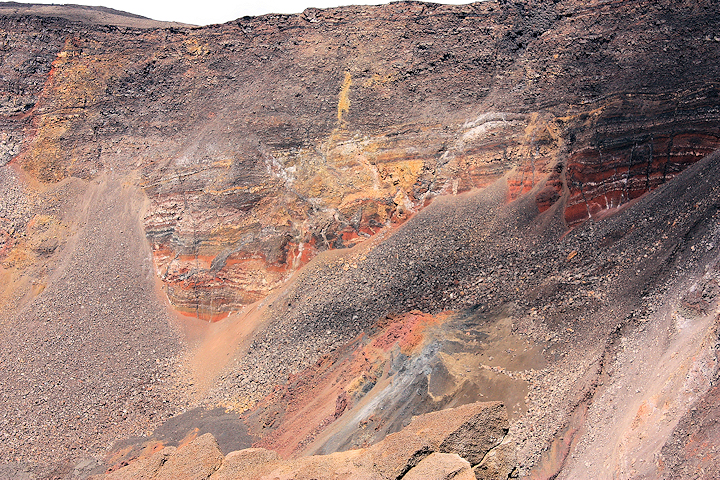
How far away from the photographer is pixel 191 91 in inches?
1029

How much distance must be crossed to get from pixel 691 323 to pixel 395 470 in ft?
27.1

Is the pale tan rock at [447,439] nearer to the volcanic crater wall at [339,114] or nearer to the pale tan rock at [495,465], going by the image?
the pale tan rock at [495,465]

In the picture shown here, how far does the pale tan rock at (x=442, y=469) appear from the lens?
323 inches

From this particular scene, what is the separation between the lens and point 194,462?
10.6 meters

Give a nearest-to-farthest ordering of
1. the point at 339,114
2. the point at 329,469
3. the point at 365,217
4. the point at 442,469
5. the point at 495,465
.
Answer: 1. the point at 442,469
2. the point at 495,465
3. the point at 329,469
4. the point at 365,217
5. the point at 339,114

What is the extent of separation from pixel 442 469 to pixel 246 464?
415 cm

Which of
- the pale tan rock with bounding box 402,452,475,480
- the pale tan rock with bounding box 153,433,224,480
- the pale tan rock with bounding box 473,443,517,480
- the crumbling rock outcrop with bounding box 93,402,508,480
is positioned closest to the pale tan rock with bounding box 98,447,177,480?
the crumbling rock outcrop with bounding box 93,402,508,480

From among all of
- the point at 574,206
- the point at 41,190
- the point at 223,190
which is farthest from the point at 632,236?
the point at 41,190

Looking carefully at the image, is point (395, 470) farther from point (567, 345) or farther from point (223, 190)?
point (223, 190)

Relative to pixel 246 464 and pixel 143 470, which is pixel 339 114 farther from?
pixel 143 470

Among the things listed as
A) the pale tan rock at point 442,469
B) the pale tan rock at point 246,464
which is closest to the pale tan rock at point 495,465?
the pale tan rock at point 442,469

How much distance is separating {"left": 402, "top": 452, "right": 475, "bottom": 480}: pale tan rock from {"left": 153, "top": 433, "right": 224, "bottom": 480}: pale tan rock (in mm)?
4192

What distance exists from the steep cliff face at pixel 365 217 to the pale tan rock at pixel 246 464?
3.90 m

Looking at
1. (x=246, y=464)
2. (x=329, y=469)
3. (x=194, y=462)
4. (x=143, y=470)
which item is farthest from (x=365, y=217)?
(x=329, y=469)
